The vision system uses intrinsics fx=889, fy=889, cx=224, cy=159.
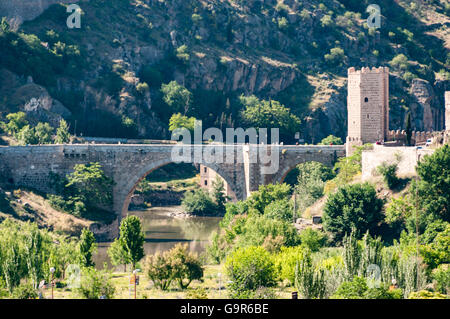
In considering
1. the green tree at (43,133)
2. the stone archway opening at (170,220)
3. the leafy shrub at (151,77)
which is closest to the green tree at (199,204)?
the stone archway opening at (170,220)

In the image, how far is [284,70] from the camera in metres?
108

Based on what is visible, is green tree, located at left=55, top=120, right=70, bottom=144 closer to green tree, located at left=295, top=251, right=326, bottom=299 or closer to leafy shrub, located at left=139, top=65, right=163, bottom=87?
leafy shrub, located at left=139, top=65, right=163, bottom=87

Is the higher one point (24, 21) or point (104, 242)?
point (24, 21)

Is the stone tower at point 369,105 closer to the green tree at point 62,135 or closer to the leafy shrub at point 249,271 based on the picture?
the leafy shrub at point 249,271

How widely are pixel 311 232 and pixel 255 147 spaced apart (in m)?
20.0

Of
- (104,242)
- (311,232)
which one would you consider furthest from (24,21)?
(311,232)

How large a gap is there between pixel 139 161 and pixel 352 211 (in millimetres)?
23139

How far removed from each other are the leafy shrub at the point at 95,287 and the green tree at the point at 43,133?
1587 inches

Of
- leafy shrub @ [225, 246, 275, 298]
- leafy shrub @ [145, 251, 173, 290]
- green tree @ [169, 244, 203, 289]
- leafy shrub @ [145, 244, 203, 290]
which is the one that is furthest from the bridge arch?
leafy shrub @ [225, 246, 275, 298]

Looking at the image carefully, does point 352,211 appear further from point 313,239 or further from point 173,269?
point 173,269

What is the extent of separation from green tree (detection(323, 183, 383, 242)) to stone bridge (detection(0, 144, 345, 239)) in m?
17.5

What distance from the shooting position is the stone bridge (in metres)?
67.7
